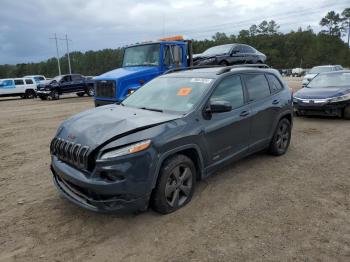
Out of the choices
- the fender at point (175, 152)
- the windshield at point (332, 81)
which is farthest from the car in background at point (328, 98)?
the fender at point (175, 152)

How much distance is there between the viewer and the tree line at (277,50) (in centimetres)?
9219

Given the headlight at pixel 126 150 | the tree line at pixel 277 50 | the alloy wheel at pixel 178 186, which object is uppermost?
the tree line at pixel 277 50

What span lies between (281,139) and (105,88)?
5.57m

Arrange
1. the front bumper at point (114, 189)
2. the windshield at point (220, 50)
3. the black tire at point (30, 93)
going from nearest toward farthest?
the front bumper at point (114, 189) < the windshield at point (220, 50) < the black tire at point (30, 93)

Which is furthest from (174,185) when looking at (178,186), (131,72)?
(131,72)

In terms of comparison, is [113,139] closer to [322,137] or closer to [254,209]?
[254,209]

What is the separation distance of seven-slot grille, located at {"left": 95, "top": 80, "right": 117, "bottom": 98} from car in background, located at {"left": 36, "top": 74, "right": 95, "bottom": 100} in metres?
13.9

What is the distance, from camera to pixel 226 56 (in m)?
12.8

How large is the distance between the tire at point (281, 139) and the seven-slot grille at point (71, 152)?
3.72m

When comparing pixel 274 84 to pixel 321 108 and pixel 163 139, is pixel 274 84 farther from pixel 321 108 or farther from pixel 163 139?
pixel 321 108

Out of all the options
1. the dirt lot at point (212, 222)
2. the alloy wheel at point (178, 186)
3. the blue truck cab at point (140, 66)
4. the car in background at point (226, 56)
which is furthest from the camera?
the car in background at point (226, 56)

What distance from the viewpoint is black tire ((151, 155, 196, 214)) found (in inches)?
139

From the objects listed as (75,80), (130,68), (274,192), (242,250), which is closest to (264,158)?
(274,192)

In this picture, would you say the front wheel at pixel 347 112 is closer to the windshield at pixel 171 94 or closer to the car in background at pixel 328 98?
the car in background at pixel 328 98
